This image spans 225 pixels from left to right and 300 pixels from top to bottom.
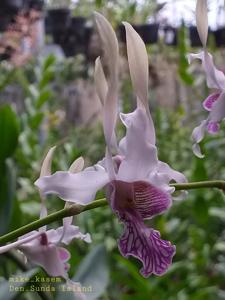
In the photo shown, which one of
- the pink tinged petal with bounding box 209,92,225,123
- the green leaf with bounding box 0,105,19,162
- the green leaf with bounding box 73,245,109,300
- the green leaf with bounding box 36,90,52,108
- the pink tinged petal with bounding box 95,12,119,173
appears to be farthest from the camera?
the green leaf with bounding box 36,90,52,108

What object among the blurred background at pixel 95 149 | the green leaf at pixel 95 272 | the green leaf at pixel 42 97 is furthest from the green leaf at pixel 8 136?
the green leaf at pixel 42 97

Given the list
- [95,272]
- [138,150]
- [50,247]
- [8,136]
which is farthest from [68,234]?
[8,136]

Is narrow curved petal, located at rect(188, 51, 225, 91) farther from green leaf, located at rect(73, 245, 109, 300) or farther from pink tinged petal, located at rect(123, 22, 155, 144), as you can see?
green leaf, located at rect(73, 245, 109, 300)

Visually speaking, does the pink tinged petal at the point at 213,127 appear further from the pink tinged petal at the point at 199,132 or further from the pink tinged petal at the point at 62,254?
the pink tinged petal at the point at 62,254

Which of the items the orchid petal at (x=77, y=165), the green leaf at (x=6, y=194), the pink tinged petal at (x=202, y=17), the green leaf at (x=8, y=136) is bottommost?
the green leaf at (x=6, y=194)

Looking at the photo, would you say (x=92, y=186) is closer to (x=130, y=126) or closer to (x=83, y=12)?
(x=130, y=126)

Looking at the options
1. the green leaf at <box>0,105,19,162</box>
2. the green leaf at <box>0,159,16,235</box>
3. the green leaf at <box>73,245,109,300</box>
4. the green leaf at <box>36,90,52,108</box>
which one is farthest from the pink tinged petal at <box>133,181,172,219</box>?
the green leaf at <box>36,90,52,108</box>
